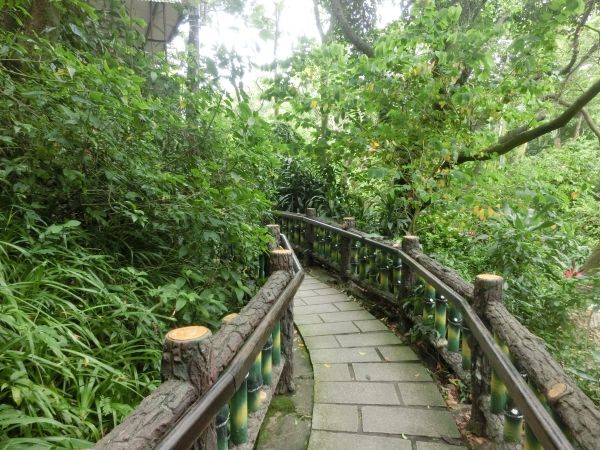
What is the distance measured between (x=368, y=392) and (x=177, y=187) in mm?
2139

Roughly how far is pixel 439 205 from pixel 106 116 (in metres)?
4.47

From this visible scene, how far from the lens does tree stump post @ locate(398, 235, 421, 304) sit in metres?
3.69

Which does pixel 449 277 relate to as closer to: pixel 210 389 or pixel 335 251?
pixel 210 389

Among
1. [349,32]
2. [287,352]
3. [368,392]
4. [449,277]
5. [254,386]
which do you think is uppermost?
[349,32]

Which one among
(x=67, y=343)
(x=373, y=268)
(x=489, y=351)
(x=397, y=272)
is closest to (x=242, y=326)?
(x=67, y=343)

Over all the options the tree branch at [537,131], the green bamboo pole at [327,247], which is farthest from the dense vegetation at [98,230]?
the tree branch at [537,131]

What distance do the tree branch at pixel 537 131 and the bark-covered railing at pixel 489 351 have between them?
2.07m

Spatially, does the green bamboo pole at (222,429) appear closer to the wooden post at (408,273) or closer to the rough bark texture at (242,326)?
the rough bark texture at (242,326)

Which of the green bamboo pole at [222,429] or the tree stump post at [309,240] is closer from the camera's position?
the green bamboo pole at [222,429]

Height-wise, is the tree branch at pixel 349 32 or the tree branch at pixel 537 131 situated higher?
the tree branch at pixel 349 32

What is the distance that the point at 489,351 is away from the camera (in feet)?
6.20

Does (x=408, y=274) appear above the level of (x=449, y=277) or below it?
below

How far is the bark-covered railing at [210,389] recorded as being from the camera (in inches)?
Result: 42.6

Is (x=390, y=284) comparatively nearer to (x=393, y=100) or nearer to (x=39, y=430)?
(x=393, y=100)
